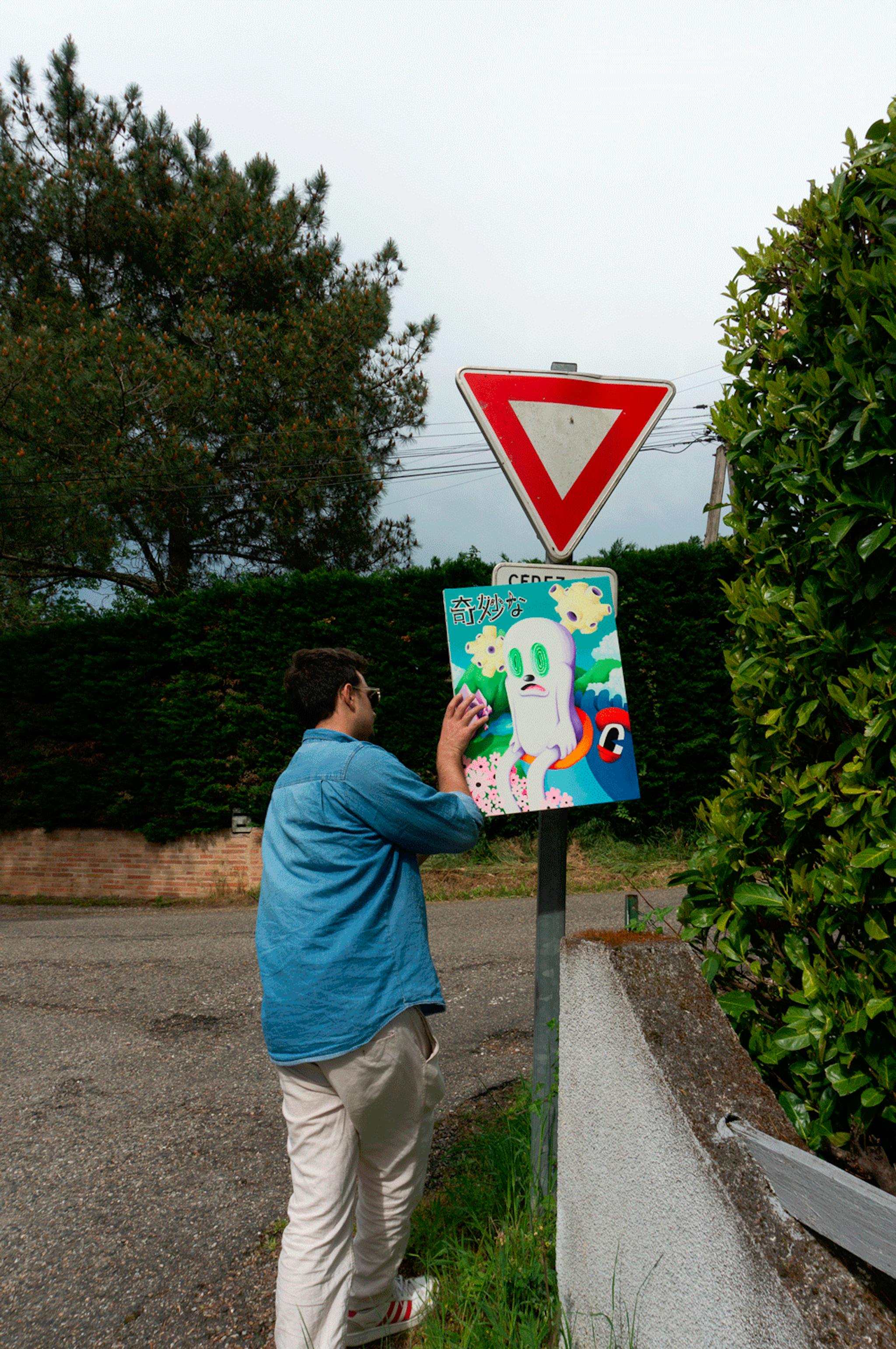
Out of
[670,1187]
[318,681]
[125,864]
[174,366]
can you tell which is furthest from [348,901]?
[174,366]

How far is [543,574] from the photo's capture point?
2352 millimetres

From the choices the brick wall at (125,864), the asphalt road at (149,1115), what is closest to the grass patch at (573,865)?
the asphalt road at (149,1115)

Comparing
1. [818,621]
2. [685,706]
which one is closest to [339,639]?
[685,706]

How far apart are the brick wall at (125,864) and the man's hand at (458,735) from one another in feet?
30.9

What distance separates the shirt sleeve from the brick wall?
9391 mm

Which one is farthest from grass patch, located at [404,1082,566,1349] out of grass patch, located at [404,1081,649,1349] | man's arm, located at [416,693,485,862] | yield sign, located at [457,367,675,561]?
yield sign, located at [457,367,675,561]

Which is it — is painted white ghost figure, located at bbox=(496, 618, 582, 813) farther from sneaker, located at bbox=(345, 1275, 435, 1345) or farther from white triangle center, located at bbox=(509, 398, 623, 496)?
sneaker, located at bbox=(345, 1275, 435, 1345)

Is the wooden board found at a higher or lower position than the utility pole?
lower

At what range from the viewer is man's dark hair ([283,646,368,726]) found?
2406 millimetres

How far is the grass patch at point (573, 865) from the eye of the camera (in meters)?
9.52

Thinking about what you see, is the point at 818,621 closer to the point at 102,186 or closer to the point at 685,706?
the point at 685,706

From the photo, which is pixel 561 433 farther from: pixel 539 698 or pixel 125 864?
pixel 125 864

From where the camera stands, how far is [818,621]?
5.78 feet

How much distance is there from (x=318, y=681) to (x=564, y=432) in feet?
3.02
